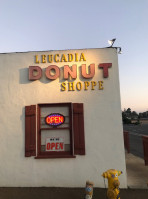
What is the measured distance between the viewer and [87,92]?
18.6 feet

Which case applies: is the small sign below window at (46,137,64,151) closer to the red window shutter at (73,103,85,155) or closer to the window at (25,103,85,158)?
the window at (25,103,85,158)

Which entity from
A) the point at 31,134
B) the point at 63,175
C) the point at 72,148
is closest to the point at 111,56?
the point at 72,148

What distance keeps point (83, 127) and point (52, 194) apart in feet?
Result: 7.29

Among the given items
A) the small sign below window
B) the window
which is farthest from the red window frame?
the small sign below window

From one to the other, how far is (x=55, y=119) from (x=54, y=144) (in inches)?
34.3

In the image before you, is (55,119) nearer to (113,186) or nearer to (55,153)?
(55,153)

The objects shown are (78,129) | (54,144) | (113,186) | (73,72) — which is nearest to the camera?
(113,186)

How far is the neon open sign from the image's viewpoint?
564 centimetres

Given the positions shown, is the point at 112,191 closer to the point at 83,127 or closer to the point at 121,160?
the point at 121,160

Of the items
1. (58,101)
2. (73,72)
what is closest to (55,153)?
(58,101)

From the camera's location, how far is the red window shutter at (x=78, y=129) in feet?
17.5

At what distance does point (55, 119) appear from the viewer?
5656mm

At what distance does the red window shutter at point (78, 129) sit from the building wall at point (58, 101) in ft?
0.50

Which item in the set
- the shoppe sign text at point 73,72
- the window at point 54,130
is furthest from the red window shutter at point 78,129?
the shoppe sign text at point 73,72
